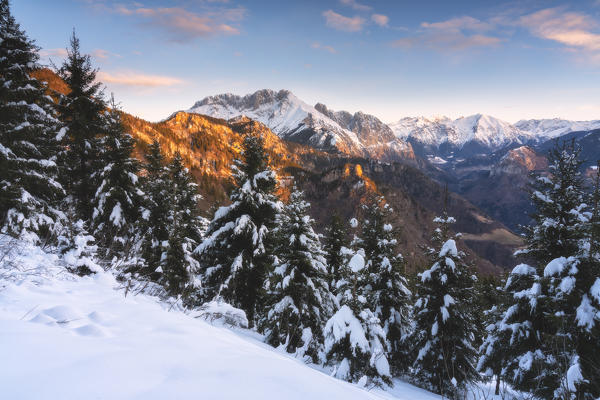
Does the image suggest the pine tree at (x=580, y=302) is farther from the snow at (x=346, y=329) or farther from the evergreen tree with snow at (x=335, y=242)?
the evergreen tree with snow at (x=335, y=242)

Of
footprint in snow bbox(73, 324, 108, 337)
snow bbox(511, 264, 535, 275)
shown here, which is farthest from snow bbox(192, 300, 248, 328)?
snow bbox(511, 264, 535, 275)

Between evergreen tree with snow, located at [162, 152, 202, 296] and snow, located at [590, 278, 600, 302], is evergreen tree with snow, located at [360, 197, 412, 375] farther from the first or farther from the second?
evergreen tree with snow, located at [162, 152, 202, 296]

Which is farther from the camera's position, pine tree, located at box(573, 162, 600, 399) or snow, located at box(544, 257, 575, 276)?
snow, located at box(544, 257, 575, 276)

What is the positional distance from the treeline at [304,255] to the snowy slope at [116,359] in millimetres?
4282

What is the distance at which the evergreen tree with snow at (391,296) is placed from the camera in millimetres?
15773

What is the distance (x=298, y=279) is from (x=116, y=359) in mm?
10776

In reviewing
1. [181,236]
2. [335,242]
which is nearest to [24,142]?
[181,236]

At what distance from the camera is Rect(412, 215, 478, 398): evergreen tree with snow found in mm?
13633

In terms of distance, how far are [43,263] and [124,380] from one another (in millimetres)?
5085

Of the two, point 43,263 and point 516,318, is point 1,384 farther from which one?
point 516,318

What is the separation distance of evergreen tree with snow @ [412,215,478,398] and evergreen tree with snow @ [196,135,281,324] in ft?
26.8

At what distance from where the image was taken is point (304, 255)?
12555 millimetres

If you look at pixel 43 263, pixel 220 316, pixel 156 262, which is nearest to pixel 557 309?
pixel 220 316

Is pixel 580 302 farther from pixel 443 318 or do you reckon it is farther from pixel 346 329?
pixel 346 329
